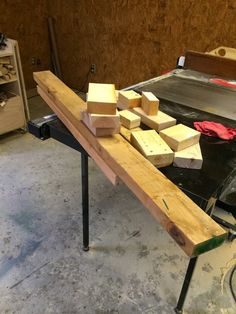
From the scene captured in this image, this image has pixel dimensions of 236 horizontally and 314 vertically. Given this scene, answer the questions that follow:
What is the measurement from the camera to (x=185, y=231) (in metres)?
0.66

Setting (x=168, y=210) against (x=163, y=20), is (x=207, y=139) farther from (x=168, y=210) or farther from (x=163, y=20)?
(x=163, y=20)

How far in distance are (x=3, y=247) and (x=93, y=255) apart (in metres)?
0.51

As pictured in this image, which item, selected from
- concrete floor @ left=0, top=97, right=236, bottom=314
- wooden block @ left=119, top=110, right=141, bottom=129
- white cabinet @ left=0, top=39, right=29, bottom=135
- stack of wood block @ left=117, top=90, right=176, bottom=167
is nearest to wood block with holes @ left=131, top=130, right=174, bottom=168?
stack of wood block @ left=117, top=90, right=176, bottom=167

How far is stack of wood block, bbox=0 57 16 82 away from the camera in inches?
97.0

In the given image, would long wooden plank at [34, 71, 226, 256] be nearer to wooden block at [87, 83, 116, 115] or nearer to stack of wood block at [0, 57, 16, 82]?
wooden block at [87, 83, 116, 115]

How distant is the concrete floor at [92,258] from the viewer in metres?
1.37

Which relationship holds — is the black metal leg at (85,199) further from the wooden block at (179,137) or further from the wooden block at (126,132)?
the wooden block at (179,137)

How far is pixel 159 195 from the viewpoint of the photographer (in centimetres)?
75

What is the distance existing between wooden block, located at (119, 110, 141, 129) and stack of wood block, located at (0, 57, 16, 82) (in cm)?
176

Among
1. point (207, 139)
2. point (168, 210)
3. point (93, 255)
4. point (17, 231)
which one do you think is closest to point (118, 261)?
point (93, 255)

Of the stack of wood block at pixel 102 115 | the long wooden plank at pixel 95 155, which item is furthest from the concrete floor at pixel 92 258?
the stack of wood block at pixel 102 115

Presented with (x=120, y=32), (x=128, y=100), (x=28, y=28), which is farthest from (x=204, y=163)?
(x=28, y=28)

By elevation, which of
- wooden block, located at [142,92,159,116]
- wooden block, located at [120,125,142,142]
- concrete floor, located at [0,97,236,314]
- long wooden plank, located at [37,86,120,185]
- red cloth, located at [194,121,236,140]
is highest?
wooden block, located at [142,92,159,116]

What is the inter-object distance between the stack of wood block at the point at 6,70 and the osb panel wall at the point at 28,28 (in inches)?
38.9
